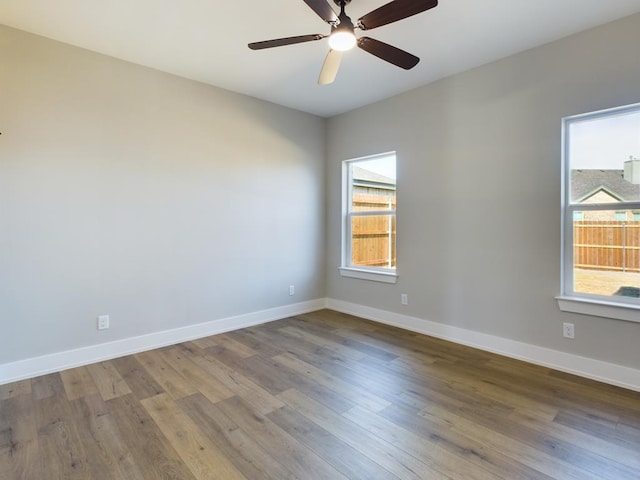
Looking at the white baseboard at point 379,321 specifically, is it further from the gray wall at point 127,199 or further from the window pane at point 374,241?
the window pane at point 374,241

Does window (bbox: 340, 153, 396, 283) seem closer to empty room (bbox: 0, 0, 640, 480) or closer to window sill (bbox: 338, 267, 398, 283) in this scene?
window sill (bbox: 338, 267, 398, 283)

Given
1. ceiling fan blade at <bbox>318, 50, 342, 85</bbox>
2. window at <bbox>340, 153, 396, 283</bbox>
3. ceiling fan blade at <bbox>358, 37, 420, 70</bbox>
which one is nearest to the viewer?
ceiling fan blade at <bbox>358, 37, 420, 70</bbox>

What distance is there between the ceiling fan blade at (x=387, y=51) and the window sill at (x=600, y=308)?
218 cm

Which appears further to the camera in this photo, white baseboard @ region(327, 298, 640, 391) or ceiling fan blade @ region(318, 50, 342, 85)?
white baseboard @ region(327, 298, 640, 391)

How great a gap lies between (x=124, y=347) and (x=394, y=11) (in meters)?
3.35

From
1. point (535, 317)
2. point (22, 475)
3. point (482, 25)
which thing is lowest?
point (22, 475)

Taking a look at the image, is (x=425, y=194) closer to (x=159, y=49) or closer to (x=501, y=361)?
(x=501, y=361)

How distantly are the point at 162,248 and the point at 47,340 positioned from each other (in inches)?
44.7

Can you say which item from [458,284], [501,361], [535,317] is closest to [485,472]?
[501,361]

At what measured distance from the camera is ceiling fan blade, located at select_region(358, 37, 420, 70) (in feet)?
6.81

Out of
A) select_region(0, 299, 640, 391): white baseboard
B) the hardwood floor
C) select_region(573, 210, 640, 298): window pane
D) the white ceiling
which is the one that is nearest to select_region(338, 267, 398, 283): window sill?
select_region(0, 299, 640, 391): white baseboard

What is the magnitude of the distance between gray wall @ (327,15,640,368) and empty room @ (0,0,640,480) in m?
0.02

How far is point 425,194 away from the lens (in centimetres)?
356

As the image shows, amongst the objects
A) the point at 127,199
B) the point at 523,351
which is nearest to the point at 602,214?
the point at 523,351
